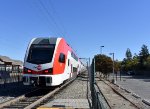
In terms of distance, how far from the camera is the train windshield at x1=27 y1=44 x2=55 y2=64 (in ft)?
78.6

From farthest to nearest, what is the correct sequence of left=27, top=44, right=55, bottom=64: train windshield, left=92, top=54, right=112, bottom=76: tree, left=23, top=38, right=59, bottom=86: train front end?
left=92, top=54, right=112, bottom=76: tree
left=27, top=44, right=55, bottom=64: train windshield
left=23, top=38, right=59, bottom=86: train front end

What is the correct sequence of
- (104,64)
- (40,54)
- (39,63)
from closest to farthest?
1. (39,63)
2. (40,54)
3. (104,64)

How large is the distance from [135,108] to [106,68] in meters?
43.3

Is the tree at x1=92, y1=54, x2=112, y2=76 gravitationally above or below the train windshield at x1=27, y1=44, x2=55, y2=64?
above

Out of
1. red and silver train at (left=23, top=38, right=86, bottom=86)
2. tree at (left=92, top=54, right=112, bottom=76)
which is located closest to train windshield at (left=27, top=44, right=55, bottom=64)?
red and silver train at (left=23, top=38, right=86, bottom=86)

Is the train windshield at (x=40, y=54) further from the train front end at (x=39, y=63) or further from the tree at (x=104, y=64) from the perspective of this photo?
the tree at (x=104, y=64)

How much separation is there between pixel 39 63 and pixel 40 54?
839 millimetres

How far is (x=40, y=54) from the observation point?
80.1ft

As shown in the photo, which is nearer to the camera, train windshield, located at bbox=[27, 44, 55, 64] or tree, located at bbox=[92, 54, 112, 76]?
train windshield, located at bbox=[27, 44, 55, 64]

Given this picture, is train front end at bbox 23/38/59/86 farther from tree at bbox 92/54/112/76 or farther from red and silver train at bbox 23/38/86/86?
tree at bbox 92/54/112/76

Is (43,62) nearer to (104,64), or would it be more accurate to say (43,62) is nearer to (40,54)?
(40,54)

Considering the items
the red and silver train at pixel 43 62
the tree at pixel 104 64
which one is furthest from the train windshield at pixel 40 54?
the tree at pixel 104 64

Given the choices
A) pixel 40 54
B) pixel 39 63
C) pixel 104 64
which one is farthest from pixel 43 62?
pixel 104 64

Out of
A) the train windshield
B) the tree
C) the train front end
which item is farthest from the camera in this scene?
the tree
